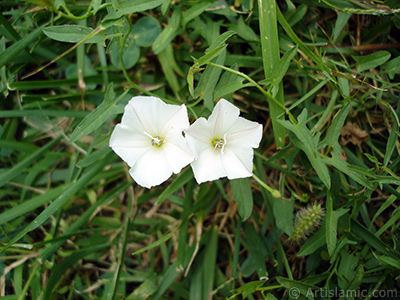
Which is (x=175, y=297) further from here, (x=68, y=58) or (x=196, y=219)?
(x=68, y=58)

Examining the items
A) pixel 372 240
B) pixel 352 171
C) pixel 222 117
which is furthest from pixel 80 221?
pixel 372 240

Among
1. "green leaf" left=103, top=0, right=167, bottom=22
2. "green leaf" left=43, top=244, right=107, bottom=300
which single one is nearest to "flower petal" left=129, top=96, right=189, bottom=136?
"green leaf" left=103, top=0, right=167, bottom=22

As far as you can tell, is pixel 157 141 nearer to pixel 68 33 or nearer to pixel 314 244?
pixel 68 33

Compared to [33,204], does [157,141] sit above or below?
above

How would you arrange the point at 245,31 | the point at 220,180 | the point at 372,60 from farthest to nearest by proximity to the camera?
the point at 220,180, the point at 245,31, the point at 372,60

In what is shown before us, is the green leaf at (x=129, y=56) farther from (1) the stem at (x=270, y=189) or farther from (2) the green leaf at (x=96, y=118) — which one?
(1) the stem at (x=270, y=189)

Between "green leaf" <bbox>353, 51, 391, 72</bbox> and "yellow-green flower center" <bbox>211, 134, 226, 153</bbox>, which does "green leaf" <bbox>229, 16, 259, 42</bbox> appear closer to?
"green leaf" <bbox>353, 51, 391, 72</bbox>

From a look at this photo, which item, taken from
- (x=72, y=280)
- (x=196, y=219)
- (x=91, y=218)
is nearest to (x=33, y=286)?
(x=72, y=280)
